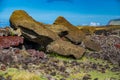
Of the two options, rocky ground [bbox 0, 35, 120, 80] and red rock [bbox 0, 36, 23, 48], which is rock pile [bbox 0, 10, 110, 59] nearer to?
red rock [bbox 0, 36, 23, 48]

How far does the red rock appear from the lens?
31.1m

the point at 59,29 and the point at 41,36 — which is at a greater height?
the point at 59,29

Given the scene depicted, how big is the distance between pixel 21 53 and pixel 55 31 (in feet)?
25.3

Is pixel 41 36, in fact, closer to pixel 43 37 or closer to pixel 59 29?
pixel 43 37

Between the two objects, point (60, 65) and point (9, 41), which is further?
point (9, 41)

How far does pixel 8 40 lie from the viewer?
105 feet

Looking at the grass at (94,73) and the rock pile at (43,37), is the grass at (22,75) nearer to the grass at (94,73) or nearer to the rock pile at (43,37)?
the grass at (94,73)

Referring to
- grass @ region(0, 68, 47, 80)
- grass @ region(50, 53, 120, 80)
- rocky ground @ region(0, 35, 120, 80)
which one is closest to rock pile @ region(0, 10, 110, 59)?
grass @ region(50, 53, 120, 80)

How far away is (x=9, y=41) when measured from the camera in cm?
3197

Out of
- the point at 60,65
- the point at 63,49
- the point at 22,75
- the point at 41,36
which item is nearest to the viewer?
the point at 22,75

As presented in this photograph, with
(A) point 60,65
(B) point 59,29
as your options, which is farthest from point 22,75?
(B) point 59,29

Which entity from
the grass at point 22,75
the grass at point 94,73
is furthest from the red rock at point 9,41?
the grass at point 22,75

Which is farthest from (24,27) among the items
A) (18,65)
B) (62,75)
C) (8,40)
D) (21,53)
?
(62,75)

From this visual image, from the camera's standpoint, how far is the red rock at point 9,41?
31.1 meters
